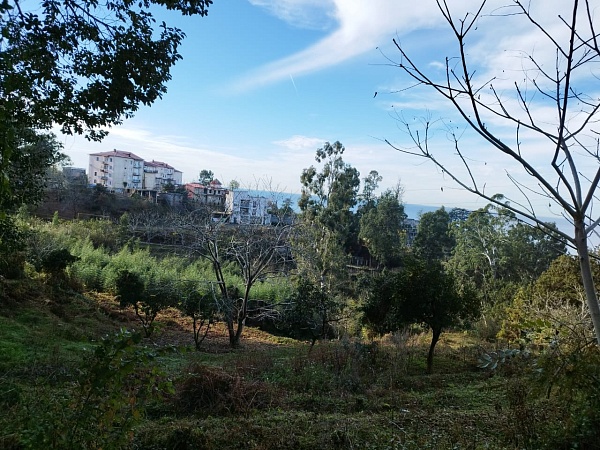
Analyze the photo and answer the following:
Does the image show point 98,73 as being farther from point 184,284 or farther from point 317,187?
point 317,187

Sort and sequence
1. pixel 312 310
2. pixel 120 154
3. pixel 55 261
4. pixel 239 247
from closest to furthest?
pixel 312 310
pixel 239 247
pixel 55 261
pixel 120 154

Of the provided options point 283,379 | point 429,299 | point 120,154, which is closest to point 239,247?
point 429,299

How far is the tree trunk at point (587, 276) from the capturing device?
5.18 ft

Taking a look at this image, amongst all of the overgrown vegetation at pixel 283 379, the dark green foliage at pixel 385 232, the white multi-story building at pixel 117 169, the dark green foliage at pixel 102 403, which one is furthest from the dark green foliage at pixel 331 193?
the white multi-story building at pixel 117 169

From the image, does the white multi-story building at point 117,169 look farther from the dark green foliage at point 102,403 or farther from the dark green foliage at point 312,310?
the dark green foliage at point 102,403

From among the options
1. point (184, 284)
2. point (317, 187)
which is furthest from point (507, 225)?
point (184, 284)

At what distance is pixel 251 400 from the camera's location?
4.73 meters

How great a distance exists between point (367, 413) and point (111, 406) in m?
3.31

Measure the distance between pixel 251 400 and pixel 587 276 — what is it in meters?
3.96

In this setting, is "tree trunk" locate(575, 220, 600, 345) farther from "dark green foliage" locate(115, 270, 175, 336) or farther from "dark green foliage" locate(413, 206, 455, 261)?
"dark green foliage" locate(413, 206, 455, 261)

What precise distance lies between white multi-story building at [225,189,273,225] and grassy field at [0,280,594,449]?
173 inches

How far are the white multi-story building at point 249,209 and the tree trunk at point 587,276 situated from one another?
1091 centimetres

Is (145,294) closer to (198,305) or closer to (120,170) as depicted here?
(198,305)

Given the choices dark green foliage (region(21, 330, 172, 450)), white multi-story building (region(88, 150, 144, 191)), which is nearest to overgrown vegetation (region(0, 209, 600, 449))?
dark green foliage (region(21, 330, 172, 450))
